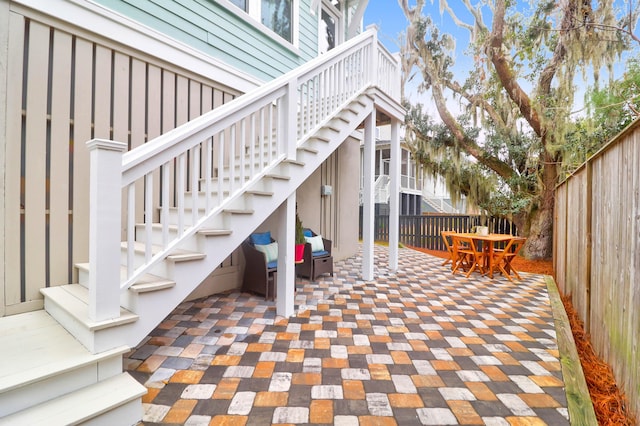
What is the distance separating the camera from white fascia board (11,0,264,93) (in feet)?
8.33

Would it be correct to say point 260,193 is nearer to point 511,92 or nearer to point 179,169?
point 179,169

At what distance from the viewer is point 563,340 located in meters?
2.66

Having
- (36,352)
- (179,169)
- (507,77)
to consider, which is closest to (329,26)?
(507,77)

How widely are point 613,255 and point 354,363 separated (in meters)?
2.14

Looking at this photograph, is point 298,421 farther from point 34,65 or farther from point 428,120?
point 428,120

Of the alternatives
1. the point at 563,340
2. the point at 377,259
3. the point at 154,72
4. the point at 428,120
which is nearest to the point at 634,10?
the point at 428,120

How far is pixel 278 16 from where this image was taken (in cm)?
498

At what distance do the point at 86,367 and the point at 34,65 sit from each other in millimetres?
2443

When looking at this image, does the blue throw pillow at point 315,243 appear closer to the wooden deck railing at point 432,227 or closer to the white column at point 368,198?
the white column at point 368,198

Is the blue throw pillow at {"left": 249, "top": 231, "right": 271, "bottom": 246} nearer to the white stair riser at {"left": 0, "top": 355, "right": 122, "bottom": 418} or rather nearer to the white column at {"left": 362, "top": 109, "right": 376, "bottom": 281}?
the white column at {"left": 362, "top": 109, "right": 376, "bottom": 281}

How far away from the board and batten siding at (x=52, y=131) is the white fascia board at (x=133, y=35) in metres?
0.07

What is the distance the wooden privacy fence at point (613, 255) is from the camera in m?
1.83

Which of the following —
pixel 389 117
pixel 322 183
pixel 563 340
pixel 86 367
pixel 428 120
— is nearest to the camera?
pixel 86 367

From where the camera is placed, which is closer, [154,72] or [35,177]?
[35,177]
